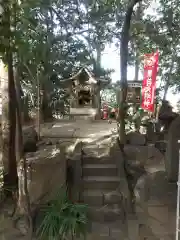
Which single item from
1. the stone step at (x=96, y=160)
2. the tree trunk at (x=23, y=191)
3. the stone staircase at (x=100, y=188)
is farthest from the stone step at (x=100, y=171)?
the tree trunk at (x=23, y=191)

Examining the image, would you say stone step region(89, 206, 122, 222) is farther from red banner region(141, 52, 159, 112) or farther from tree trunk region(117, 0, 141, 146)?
red banner region(141, 52, 159, 112)

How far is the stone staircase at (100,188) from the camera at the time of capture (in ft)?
20.6

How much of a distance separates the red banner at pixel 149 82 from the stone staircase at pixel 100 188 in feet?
11.7

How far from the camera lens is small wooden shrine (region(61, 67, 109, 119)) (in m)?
15.4

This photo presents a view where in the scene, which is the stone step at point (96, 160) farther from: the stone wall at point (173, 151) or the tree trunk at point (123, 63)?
the stone wall at point (173, 151)

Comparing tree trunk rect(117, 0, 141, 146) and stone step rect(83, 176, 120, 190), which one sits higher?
tree trunk rect(117, 0, 141, 146)

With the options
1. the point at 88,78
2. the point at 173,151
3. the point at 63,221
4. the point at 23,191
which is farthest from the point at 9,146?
the point at 88,78

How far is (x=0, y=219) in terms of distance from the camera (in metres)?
5.63

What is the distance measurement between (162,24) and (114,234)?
10.2 metres

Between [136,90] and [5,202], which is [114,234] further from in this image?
[136,90]

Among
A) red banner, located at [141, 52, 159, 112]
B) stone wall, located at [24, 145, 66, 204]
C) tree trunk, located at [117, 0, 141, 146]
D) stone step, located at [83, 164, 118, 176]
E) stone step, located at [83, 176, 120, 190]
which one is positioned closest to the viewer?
stone wall, located at [24, 145, 66, 204]

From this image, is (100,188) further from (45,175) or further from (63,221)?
(63,221)

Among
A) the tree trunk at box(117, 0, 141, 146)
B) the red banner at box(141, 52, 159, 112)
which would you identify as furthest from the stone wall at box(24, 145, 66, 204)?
the red banner at box(141, 52, 159, 112)

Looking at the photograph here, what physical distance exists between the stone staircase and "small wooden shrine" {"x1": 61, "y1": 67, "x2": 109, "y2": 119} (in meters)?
7.73
